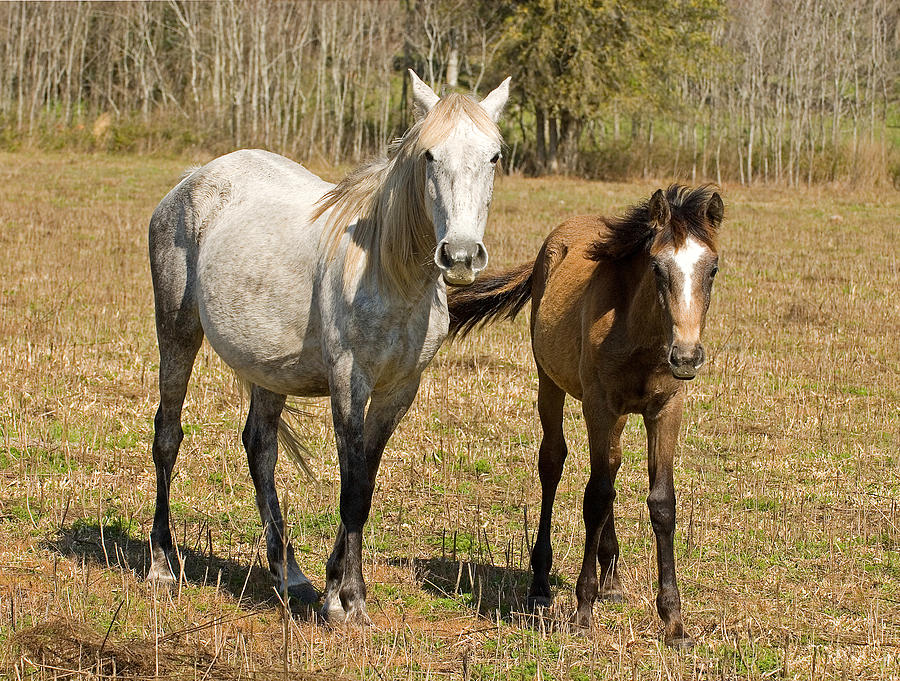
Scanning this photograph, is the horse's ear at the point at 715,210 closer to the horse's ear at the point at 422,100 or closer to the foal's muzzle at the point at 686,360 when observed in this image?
the foal's muzzle at the point at 686,360

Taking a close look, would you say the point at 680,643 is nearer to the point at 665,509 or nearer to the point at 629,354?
the point at 665,509

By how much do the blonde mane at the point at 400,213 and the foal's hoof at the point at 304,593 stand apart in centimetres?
165

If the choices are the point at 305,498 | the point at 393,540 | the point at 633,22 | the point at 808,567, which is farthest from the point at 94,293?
the point at 633,22

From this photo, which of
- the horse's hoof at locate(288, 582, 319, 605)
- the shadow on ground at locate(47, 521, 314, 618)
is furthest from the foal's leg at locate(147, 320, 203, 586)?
the horse's hoof at locate(288, 582, 319, 605)

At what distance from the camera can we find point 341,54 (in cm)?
3797

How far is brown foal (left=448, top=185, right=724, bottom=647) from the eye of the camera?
4418 mm

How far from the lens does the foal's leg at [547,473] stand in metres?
5.33

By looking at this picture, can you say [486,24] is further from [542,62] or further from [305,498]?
[305,498]

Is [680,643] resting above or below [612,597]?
above

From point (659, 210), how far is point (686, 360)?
2.60 ft

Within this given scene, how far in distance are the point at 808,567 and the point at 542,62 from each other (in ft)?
103

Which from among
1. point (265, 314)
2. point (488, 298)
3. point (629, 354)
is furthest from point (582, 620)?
point (488, 298)

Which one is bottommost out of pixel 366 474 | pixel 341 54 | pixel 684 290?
pixel 366 474

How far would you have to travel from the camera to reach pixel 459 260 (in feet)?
13.1
